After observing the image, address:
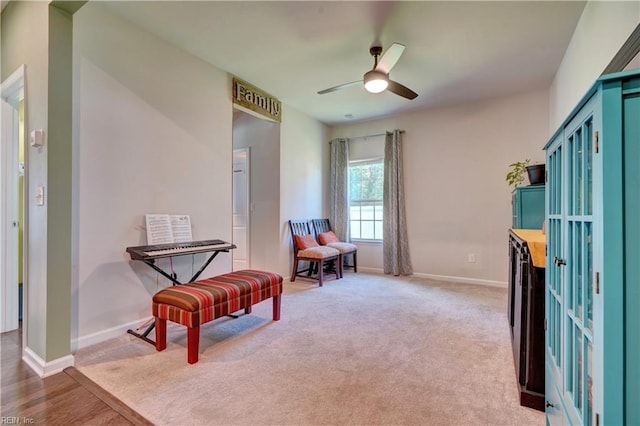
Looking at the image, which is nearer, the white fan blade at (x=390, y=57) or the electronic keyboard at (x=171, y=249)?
the electronic keyboard at (x=171, y=249)

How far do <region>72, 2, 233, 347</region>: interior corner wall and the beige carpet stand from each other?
1.44 feet

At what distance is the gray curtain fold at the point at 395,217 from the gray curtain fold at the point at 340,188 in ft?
2.50

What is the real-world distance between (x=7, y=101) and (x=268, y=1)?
7.84ft

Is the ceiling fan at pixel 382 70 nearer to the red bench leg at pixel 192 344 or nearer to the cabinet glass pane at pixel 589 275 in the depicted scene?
the cabinet glass pane at pixel 589 275

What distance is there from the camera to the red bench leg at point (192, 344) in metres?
2.04

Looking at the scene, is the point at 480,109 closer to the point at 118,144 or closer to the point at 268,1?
the point at 268,1

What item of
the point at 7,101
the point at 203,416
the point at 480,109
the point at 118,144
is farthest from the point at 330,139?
the point at 203,416

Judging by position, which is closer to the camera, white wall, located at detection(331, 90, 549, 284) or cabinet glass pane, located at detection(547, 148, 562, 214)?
cabinet glass pane, located at detection(547, 148, 562, 214)

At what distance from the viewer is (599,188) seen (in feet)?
2.29

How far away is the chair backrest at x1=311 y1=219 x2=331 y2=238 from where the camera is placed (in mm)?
5148

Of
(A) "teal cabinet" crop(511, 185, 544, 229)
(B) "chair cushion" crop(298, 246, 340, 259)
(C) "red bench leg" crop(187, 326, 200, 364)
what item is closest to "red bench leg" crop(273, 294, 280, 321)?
(C) "red bench leg" crop(187, 326, 200, 364)

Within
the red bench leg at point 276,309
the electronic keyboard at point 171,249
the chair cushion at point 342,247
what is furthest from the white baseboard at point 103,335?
the chair cushion at point 342,247

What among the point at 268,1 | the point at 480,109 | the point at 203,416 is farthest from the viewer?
the point at 480,109

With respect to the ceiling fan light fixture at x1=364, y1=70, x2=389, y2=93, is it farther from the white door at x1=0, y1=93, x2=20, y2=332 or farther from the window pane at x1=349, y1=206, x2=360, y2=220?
the white door at x1=0, y1=93, x2=20, y2=332
